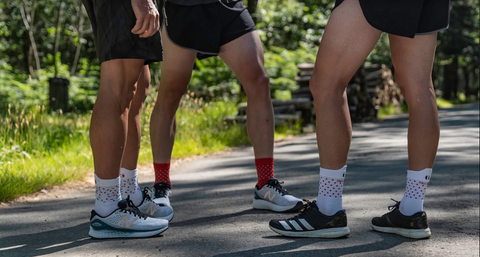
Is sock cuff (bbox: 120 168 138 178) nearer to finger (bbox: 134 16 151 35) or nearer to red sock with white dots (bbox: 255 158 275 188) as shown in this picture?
red sock with white dots (bbox: 255 158 275 188)

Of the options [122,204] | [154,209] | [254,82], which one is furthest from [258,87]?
[122,204]

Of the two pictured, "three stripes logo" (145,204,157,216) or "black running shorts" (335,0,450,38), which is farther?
"three stripes logo" (145,204,157,216)

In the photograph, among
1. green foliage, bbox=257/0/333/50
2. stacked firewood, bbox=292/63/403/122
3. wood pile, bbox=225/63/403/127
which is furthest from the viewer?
green foliage, bbox=257/0/333/50

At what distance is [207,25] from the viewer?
3953mm

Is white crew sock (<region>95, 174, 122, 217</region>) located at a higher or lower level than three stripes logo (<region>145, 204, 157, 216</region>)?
higher

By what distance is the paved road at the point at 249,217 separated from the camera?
309cm

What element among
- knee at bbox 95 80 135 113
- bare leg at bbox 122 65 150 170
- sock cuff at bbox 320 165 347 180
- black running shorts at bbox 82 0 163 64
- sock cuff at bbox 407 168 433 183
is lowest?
sock cuff at bbox 407 168 433 183

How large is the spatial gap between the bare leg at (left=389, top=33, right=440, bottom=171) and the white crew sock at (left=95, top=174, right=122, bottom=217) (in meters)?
1.55

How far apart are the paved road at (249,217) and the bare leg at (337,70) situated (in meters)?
0.49

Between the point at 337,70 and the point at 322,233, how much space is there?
84 cm

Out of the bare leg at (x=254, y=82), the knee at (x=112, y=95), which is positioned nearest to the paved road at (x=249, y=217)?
the bare leg at (x=254, y=82)

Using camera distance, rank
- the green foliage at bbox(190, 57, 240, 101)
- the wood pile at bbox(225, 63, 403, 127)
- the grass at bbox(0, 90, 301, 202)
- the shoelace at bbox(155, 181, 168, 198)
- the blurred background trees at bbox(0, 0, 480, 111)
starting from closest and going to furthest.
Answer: the shoelace at bbox(155, 181, 168, 198), the grass at bbox(0, 90, 301, 202), the wood pile at bbox(225, 63, 403, 127), the green foliage at bbox(190, 57, 240, 101), the blurred background trees at bbox(0, 0, 480, 111)

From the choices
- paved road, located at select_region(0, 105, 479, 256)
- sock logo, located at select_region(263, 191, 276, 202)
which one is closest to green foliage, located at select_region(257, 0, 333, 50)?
paved road, located at select_region(0, 105, 479, 256)

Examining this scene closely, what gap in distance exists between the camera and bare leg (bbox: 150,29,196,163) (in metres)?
4.07
